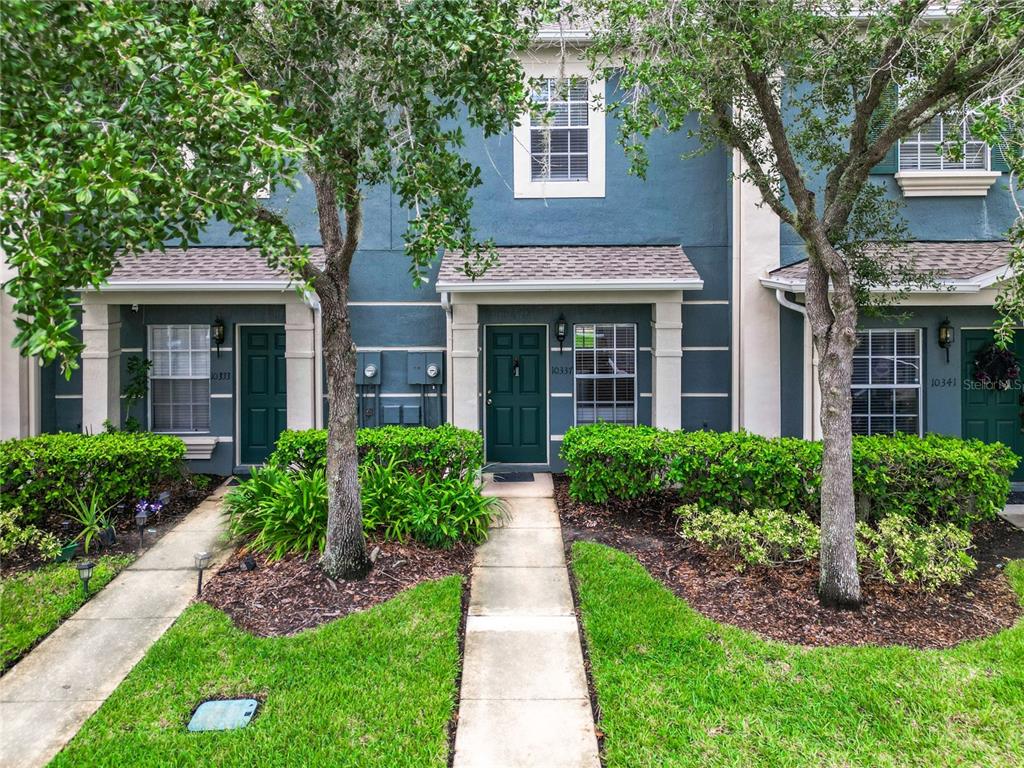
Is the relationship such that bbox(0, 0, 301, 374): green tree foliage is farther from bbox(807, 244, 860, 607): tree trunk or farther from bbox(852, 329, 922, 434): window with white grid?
bbox(852, 329, 922, 434): window with white grid

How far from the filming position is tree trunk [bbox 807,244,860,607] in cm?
520

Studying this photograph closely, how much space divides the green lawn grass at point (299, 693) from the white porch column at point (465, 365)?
159 inches

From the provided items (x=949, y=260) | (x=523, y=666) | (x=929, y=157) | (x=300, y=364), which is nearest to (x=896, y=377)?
(x=949, y=260)

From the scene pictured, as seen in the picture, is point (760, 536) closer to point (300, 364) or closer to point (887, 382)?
point (887, 382)

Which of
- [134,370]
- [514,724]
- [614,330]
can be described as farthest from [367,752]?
[134,370]

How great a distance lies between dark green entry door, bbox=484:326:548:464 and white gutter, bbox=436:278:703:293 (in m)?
1.19

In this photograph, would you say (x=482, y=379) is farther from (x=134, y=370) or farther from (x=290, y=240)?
(x=290, y=240)

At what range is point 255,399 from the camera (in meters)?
9.84

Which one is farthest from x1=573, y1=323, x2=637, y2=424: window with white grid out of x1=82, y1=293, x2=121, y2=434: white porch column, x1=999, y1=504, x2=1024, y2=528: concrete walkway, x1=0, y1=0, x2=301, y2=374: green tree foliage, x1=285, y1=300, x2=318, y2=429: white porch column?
x1=82, y1=293, x2=121, y2=434: white porch column

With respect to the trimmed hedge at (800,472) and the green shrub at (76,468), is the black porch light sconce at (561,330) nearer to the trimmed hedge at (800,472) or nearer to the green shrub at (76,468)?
the trimmed hedge at (800,472)

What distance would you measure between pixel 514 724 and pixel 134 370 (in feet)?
26.2

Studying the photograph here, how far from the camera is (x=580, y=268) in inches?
352

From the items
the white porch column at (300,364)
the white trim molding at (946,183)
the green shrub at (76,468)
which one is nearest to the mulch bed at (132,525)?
the green shrub at (76,468)

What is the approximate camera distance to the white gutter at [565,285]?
8539 millimetres
